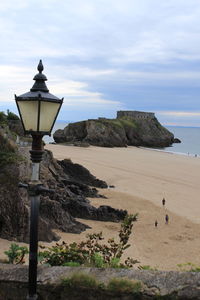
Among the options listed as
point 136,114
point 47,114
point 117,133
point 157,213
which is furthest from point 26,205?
point 136,114

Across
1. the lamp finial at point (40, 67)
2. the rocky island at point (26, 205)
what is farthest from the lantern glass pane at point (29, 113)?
the rocky island at point (26, 205)

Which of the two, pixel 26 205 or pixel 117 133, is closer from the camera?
pixel 26 205

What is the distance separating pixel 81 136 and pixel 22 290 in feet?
282

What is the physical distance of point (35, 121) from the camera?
12.7ft

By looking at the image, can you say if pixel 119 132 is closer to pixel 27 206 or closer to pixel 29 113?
pixel 27 206

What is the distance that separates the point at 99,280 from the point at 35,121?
2261 mm

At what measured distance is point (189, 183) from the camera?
113 feet

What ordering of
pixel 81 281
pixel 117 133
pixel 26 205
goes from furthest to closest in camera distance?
pixel 117 133 → pixel 26 205 → pixel 81 281

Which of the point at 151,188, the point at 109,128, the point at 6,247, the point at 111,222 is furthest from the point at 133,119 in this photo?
the point at 6,247

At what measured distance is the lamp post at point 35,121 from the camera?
3.84 m

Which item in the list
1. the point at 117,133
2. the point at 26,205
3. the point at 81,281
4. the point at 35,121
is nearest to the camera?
the point at 35,121

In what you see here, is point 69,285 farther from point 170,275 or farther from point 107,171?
point 107,171

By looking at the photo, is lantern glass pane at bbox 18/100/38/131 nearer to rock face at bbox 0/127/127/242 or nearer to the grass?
the grass

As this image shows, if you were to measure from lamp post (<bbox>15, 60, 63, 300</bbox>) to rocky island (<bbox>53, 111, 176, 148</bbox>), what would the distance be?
77.3 metres
